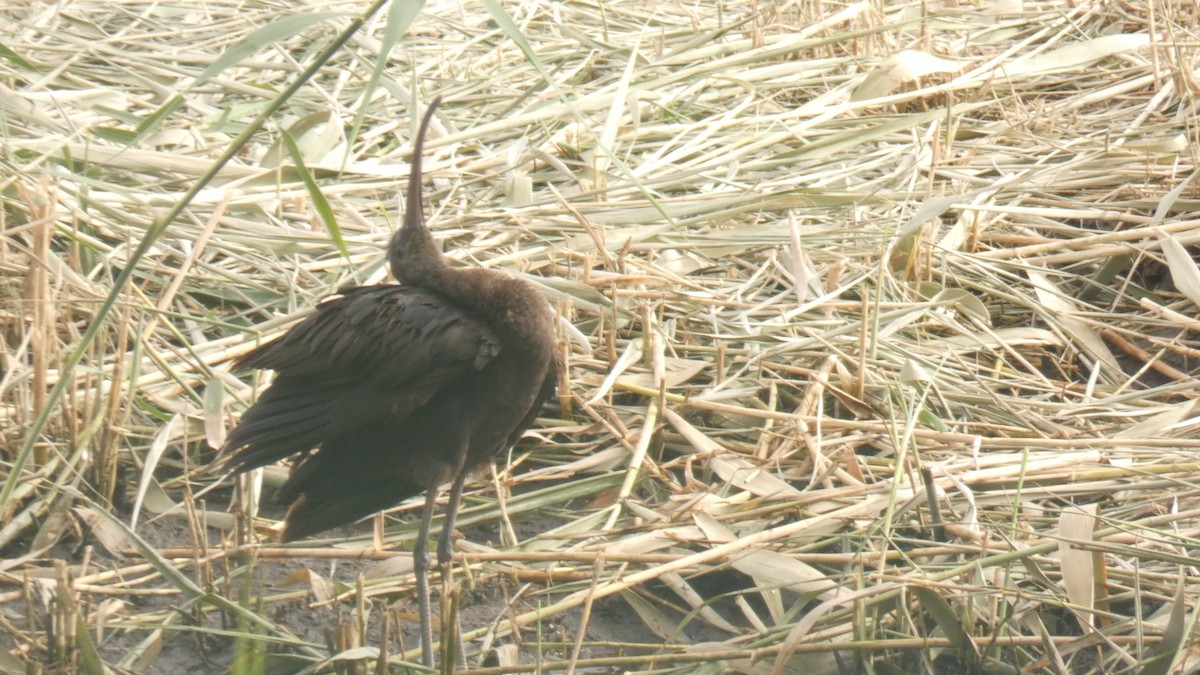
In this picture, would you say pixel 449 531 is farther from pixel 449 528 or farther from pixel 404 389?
pixel 404 389

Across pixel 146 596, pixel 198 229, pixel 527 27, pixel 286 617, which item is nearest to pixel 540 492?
pixel 286 617

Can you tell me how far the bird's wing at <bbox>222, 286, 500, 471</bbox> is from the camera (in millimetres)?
2834

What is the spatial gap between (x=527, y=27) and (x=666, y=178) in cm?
141

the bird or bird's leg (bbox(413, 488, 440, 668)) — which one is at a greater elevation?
the bird

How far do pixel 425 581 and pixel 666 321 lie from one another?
1342 mm

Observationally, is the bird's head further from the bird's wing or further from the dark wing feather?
the dark wing feather

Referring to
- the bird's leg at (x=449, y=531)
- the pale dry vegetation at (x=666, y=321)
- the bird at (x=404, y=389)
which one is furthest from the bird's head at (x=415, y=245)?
the bird's leg at (x=449, y=531)

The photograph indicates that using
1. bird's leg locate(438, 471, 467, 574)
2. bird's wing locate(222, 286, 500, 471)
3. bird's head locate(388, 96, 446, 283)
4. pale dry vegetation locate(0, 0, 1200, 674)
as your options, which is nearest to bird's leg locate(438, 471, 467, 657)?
bird's leg locate(438, 471, 467, 574)

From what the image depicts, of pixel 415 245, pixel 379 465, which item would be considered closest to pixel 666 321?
pixel 415 245

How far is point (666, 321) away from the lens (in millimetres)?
4031

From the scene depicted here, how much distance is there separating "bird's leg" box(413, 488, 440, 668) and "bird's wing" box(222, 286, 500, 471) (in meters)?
0.23

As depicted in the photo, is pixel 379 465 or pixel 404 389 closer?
pixel 404 389

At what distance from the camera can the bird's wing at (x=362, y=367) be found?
2.83m

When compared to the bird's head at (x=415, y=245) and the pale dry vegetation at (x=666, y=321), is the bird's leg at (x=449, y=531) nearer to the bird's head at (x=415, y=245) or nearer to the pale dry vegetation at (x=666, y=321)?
the pale dry vegetation at (x=666, y=321)
